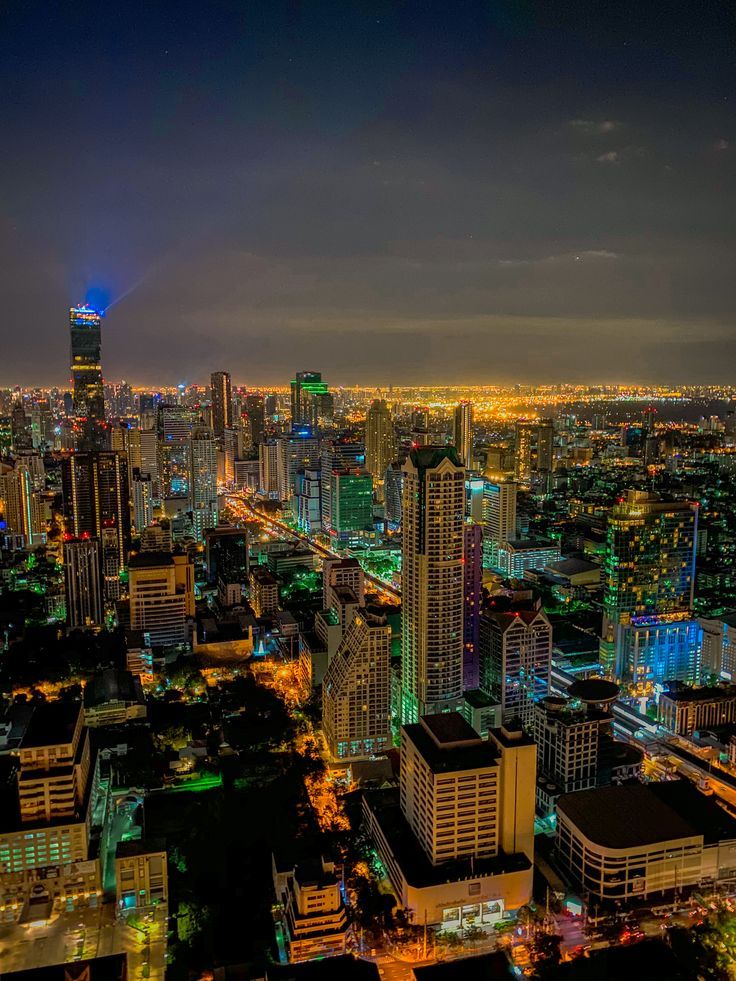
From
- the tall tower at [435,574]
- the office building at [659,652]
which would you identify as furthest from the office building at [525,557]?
the tall tower at [435,574]

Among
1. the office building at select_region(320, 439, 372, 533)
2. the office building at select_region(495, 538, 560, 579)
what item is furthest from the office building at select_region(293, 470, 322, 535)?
the office building at select_region(495, 538, 560, 579)

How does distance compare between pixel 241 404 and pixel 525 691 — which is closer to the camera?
pixel 525 691

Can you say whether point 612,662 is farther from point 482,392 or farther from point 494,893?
point 482,392

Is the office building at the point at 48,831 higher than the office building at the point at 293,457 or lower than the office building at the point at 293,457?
lower

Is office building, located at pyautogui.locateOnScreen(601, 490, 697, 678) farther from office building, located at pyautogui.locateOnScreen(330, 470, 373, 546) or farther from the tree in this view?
office building, located at pyautogui.locateOnScreen(330, 470, 373, 546)

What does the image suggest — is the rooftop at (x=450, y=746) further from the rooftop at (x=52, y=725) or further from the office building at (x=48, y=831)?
the rooftop at (x=52, y=725)

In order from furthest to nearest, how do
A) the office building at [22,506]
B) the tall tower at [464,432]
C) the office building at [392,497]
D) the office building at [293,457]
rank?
the tall tower at [464,432]
the office building at [293,457]
the office building at [392,497]
the office building at [22,506]

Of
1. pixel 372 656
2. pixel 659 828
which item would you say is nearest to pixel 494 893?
pixel 659 828
